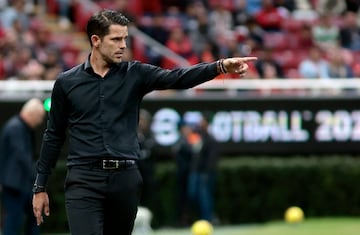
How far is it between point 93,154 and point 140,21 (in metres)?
15.2

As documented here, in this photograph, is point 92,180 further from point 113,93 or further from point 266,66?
point 266,66

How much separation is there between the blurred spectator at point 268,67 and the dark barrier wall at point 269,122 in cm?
110

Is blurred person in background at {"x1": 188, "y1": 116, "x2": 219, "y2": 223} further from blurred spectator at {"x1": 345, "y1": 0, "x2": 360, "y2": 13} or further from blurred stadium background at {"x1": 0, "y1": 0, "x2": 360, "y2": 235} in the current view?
blurred spectator at {"x1": 345, "y1": 0, "x2": 360, "y2": 13}

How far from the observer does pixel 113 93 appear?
794cm

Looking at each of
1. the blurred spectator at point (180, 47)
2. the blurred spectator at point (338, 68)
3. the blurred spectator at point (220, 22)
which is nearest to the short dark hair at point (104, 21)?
the blurred spectator at point (180, 47)

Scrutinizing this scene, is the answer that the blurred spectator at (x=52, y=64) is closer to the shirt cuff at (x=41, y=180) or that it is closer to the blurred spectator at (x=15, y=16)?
the blurred spectator at (x=15, y=16)

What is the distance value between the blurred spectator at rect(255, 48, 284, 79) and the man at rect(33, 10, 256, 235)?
13033mm

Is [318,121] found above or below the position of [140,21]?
below

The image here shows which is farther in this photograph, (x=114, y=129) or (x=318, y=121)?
(x=318, y=121)

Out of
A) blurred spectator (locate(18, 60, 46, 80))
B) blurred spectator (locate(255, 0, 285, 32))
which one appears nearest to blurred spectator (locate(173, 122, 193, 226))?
blurred spectator (locate(18, 60, 46, 80))

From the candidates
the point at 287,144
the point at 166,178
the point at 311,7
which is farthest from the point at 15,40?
the point at 311,7

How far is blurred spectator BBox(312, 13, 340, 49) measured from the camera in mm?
23875

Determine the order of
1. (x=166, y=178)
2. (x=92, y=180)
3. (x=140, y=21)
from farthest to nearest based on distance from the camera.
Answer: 1. (x=140, y=21)
2. (x=166, y=178)
3. (x=92, y=180)

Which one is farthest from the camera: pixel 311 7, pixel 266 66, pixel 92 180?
pixel 311 7
